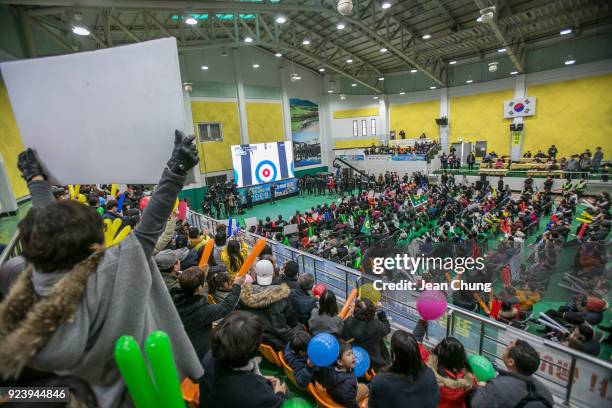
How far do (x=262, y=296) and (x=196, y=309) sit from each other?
0.61 m

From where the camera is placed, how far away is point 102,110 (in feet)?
4.08

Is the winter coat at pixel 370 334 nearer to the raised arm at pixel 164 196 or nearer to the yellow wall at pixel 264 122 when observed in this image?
the raised arm at pixel 164 196

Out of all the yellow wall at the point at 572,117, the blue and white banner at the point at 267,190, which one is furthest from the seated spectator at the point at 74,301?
the yellow wall at the point at 572,117

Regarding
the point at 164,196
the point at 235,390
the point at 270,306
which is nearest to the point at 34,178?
the point at 164,196

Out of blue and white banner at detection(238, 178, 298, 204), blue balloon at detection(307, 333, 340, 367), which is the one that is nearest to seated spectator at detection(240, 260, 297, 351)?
blue balloon at detection(307, 333, 340, 367)

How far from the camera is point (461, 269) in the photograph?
223 inches

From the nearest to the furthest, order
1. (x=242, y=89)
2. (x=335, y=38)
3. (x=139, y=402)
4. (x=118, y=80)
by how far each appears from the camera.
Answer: (x=139, y=402) < (x=118, y=80) < (x=335, y=38) < (x=242, y=89)

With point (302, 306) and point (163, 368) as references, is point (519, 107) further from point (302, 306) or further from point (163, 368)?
point (163, 368)

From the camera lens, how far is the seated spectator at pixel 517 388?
1.59 meters

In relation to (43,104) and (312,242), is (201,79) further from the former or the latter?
(43,104)

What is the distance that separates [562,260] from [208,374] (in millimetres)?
6690

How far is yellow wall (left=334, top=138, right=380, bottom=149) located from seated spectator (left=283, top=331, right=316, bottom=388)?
22.0 m

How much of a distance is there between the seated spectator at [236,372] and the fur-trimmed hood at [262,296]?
3.72 feet

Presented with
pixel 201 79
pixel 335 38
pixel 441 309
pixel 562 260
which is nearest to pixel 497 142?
pixel 335 38
